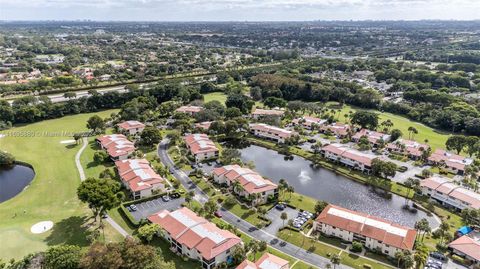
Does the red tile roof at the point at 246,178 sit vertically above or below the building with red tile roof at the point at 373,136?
above

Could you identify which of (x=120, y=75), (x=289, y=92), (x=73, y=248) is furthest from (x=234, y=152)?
(x=120, y=75)

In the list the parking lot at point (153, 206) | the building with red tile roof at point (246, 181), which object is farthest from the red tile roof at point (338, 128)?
the parking lot at point (153, 206)

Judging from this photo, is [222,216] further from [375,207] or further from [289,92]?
[289,92]

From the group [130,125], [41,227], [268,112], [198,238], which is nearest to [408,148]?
[268,112]

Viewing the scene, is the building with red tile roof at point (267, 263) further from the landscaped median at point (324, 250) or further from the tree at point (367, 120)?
the tree at point (367, 120)

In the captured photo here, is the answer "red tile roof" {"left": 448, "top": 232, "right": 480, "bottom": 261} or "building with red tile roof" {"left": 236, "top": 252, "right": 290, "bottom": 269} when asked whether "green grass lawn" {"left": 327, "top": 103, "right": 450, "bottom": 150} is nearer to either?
"red tile roof" {"left": 448, "top": 232, "right": 480, "bottom": 261}

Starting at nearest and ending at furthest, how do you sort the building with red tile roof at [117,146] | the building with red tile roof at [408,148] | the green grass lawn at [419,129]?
the building with red tile roof at [117,146]
the building with red tile roof at [408,148]
the green grass lawn at [419,129]

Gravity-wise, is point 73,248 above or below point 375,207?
above

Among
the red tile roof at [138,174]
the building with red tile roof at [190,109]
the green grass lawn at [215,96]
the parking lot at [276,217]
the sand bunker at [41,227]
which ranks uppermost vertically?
the red tile roof at [138,174]
